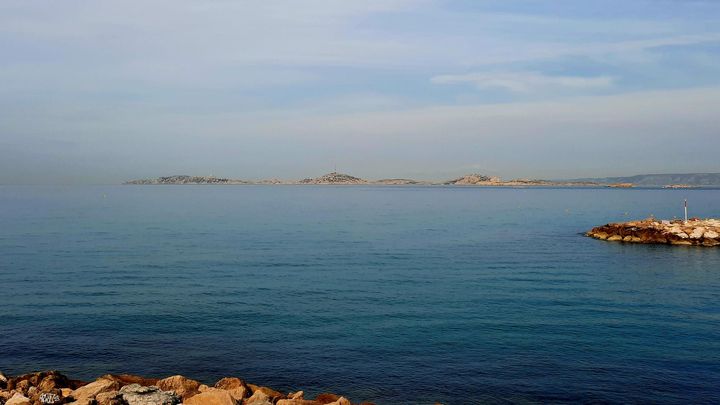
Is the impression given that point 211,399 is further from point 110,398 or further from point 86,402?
point 86,402

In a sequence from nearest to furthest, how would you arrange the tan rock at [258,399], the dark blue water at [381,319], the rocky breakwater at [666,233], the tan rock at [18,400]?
the tan rock at [18,400], the tan rock at [258,399], the dark blue water at [381,319], the rocky breakwater at [666,233]

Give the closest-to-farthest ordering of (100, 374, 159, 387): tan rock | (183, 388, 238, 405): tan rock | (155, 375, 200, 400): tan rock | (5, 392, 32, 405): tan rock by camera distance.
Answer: (5, 392, 32, 405): tan rock < (183, 388, 238, 405): tan rock < (155, 375, 200, 400): tan rock < (100, 374, 159, 387): tan rock

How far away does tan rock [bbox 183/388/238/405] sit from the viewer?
14.7 metres

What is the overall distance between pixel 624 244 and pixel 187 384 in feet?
180

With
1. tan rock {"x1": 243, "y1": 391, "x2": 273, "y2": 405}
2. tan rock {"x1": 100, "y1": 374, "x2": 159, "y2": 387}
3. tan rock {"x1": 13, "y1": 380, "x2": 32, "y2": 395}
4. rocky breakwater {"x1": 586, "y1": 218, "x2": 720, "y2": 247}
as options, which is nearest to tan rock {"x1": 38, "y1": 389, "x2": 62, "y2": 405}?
tan rock {"x1": 13, "y1": 380, "x2": 32, "y2": 395}

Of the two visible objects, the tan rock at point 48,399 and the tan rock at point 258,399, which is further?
the tan rock at point 258,399

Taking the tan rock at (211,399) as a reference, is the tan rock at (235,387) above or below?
below

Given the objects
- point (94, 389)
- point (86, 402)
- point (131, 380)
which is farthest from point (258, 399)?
point (131, 380)

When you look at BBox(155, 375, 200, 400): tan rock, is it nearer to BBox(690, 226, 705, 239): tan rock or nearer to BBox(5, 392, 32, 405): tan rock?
BBox(5, 392, 32, 405): tan rock

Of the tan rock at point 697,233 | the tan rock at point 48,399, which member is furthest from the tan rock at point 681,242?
the tan rock at point 48,399

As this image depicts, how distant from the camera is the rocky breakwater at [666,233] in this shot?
58981mm

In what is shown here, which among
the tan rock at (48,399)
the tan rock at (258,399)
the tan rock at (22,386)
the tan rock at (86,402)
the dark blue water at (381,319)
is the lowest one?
the dark blue water at (381,319)

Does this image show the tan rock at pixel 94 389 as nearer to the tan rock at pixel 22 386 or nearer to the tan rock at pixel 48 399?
the tan rock at pixel 48 399

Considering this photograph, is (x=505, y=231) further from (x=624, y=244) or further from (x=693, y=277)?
(x=693, y=277)
